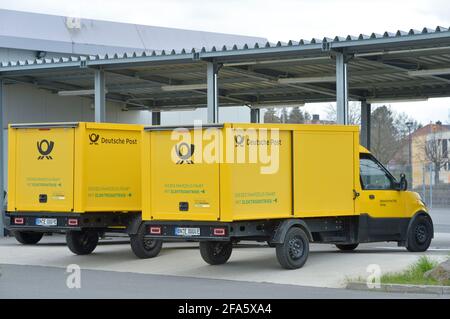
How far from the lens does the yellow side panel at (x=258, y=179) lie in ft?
50.8

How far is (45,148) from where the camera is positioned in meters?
18.3

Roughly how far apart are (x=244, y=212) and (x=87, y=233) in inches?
228

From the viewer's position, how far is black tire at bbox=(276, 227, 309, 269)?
16.0m

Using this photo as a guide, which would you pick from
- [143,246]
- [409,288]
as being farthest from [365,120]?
[409,288]

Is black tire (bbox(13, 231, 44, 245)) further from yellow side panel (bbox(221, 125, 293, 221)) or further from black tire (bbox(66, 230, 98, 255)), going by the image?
yellow side panel (bbox(221, 125, 293, 221))

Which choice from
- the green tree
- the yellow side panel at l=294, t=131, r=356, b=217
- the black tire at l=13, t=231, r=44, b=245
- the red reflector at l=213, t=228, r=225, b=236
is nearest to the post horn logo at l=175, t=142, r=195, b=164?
the red reflector at l=213, t=228, r=225, b=236

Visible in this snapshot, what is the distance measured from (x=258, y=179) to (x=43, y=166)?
16.5 feet

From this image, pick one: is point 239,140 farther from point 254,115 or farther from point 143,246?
point 254,115

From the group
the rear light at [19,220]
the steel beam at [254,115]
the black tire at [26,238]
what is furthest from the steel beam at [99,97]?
the steel beam at [254,115]

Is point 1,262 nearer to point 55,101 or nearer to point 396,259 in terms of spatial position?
point 396,259

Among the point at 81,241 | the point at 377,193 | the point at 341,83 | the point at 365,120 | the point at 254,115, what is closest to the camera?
the point at 377,193

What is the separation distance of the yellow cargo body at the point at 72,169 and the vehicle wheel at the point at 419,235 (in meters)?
5.89

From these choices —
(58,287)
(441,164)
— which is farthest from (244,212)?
(441,164)

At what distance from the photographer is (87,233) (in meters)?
20.2
